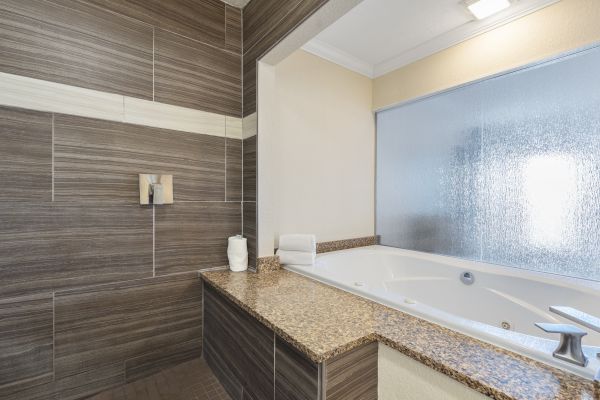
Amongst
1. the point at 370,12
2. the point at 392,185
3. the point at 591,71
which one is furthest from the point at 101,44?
the point at 591,71

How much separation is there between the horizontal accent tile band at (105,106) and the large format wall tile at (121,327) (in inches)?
34.0

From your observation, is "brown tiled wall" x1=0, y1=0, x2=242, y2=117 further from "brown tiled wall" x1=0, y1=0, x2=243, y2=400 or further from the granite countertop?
the granite countertop

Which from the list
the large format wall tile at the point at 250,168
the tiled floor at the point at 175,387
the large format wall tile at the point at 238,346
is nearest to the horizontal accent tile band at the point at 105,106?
the large format wall tile at the point at 250,168

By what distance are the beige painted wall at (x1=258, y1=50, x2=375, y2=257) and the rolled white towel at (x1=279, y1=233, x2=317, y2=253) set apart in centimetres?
10

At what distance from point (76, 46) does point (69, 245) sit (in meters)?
0.96

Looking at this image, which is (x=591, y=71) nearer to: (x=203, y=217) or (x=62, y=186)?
(x=203, y=217)

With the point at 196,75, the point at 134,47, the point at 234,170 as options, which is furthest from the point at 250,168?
the point at 134,47

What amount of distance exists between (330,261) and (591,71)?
1841 mm

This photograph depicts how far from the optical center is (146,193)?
1.45 meters

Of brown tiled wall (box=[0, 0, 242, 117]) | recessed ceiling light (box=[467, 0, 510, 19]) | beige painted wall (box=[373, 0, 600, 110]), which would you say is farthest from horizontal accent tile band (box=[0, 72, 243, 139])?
recessed ceiling light (box=[467, 0, 510, 19])

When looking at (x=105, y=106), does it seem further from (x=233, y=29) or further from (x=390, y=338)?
(x=390, y=338)

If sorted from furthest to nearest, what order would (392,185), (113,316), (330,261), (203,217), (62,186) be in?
(392,185) < (330,261) < (203,217) < (113,316) < (62,186)

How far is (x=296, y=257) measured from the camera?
174 cm

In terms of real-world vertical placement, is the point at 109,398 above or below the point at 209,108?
below
